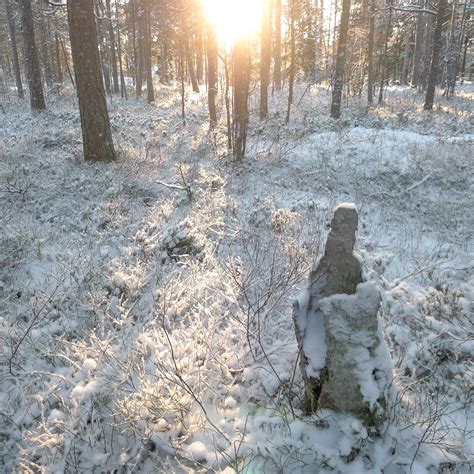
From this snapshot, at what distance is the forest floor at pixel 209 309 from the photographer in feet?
7.77

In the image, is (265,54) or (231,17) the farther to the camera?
(265,54)

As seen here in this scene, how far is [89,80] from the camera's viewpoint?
25.8ft

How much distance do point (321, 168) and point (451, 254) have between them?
4.44 m

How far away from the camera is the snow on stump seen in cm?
225

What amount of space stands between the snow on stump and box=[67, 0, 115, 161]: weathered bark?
722 centimetres

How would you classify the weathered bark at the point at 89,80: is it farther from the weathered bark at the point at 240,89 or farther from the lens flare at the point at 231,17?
the lens flare at the point at 231,17

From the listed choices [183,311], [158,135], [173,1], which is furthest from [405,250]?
[173,1]

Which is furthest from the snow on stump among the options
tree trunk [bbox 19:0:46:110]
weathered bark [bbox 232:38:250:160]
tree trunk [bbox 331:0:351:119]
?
tree trunk [bbox 19:0:46:110]

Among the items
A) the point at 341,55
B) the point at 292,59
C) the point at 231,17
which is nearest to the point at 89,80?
the point at 231,17

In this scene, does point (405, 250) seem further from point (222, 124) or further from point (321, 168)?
point (222, 124)

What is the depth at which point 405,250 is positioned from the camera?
548 centimetres

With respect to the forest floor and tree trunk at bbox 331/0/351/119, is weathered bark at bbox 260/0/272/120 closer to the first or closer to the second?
tree trunk at bbox 331/0/351/119

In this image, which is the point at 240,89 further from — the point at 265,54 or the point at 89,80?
the point at 265,54

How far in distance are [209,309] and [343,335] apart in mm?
1564
